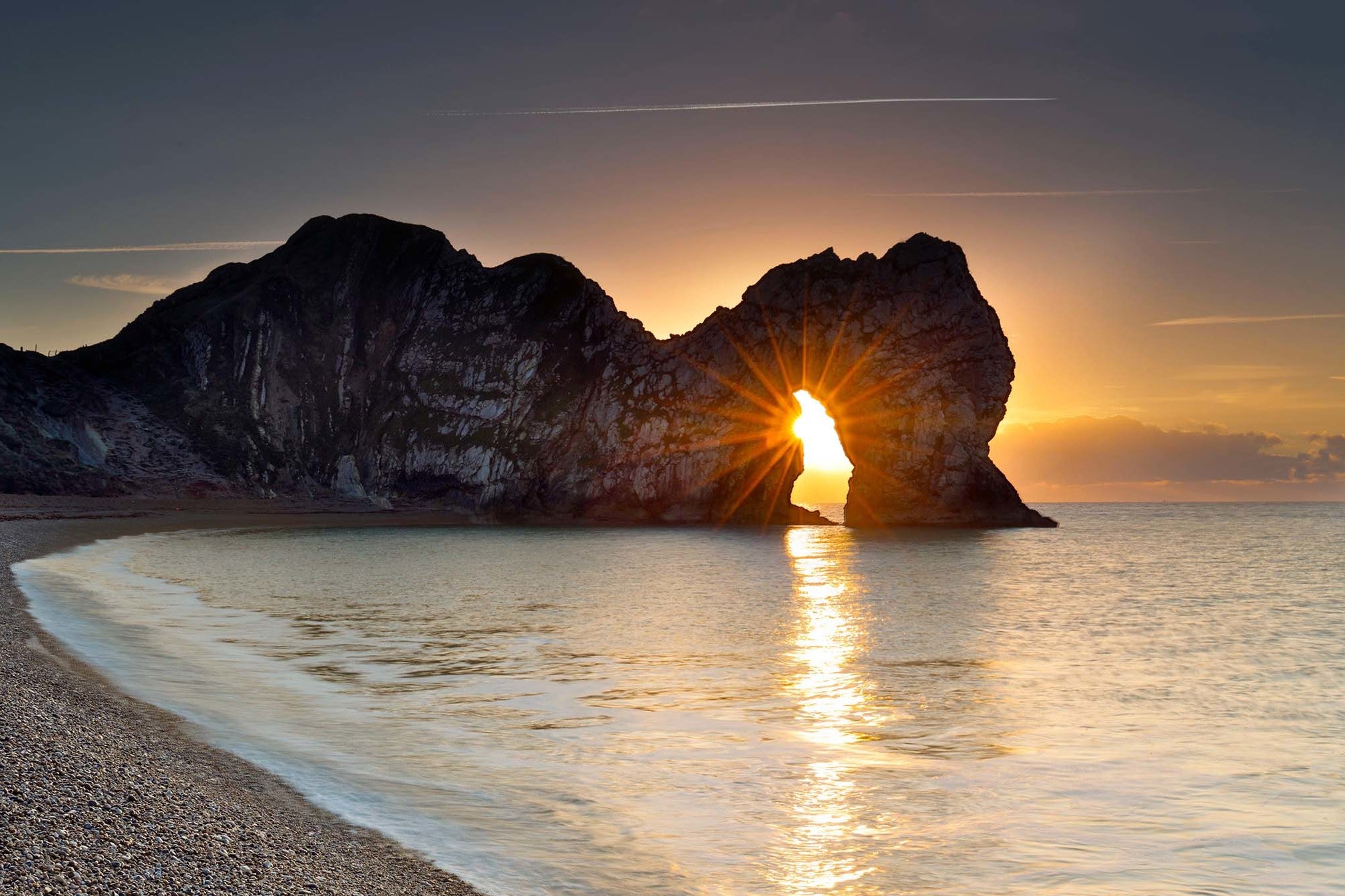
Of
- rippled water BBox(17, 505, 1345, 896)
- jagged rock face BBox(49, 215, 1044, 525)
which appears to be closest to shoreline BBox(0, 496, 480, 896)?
rippled water BBox(17, 505, 1345, 896)

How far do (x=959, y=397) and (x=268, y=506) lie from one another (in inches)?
3733

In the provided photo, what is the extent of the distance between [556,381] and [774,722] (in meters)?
120

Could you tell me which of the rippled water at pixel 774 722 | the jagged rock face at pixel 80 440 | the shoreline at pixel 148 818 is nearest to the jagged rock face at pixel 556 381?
the jagged rock face at pixel 80 440

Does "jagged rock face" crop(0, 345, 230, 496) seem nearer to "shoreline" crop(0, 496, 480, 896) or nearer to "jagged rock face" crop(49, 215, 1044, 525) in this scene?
"jagged rock face" crop(49, 215, 1044, 525)

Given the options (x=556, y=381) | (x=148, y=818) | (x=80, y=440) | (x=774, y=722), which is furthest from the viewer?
(x=556, y=381)

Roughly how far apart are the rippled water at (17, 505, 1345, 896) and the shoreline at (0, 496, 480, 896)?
2.41 feet

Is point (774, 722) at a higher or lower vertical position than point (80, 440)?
lower

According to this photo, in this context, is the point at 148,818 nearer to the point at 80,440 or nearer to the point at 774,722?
the point at 774,722

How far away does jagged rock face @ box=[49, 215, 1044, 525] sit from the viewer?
106 m

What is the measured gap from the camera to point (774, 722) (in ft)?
54.6

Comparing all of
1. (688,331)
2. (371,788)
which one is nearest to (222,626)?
(371,788)

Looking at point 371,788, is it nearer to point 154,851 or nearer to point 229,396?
point 154,851

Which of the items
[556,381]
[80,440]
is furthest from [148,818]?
[80,440]

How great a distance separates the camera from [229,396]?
6063 inches
